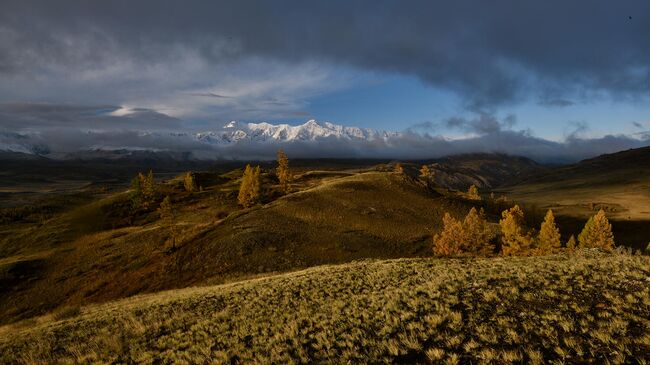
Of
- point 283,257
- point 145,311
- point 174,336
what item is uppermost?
point 174,336

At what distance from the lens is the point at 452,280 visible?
20.4 m

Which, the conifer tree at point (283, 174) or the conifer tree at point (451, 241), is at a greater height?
the conifer tree at point (283, 174)

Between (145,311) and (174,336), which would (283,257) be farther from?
(174,336)

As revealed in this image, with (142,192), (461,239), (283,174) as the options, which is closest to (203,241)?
(461,239)

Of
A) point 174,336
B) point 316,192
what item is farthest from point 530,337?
point 316,192

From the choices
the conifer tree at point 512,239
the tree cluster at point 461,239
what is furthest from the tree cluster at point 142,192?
the conifer tree at point 512,239

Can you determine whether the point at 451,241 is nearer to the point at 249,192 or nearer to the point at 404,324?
the point at 249,192

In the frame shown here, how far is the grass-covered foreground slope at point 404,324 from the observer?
38.1 feet

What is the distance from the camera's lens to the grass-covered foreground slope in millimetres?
11617

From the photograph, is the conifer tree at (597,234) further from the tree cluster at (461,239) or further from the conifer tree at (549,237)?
the tree cluster at (461,239)

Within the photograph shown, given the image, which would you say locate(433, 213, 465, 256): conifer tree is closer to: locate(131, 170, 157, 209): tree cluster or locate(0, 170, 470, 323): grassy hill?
locate(0, 170, 470, 323): grassy hill

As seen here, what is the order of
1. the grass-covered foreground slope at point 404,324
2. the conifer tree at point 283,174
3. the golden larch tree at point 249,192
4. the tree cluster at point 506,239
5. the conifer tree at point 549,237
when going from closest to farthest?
the grass-covered foreground slope at point 404,324, the tree cluster at point 506,239, the conifer tree at point 549,237, the golden larch tree at point 249,192, the conifer tree at point 283,174

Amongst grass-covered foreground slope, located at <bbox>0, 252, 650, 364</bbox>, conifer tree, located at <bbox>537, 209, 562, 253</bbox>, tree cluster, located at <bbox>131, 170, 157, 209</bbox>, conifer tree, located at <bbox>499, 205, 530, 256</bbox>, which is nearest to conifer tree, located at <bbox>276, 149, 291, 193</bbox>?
tree cluster, located at <bbox>131, 170, 157, 209</bbox>

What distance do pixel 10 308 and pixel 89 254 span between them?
1907 cm
